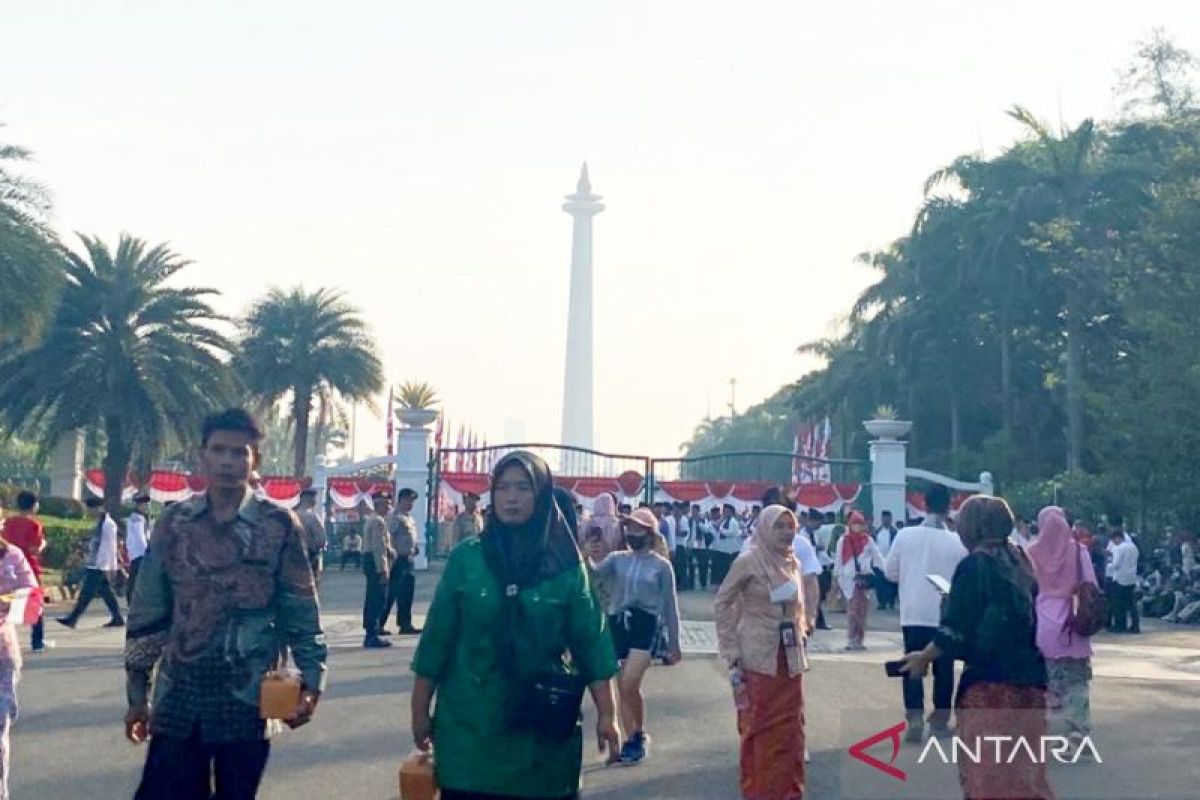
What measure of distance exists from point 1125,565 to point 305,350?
89.7ft

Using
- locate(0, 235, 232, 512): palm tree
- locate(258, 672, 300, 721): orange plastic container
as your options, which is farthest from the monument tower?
locate(258, 672, 300, 721): orange plastic container

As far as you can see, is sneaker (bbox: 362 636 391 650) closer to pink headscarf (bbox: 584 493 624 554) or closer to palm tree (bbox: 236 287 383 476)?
pink headscarf (bbox: 584 493 624 554)

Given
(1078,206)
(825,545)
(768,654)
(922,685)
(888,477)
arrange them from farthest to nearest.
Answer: (1078,206) → (888,477) → (825,545) → (922,685) → (768,654)

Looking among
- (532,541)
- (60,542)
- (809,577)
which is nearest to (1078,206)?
(60,542)

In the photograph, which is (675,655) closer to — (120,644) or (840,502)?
(120,644)

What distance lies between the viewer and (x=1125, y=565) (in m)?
23.7

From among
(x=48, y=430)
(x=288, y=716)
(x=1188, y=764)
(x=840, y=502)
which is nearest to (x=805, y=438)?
(x=840, y=502)

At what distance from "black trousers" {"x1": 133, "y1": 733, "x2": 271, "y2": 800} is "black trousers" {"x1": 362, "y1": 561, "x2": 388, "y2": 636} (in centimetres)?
1235

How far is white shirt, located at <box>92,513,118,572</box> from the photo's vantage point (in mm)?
18812

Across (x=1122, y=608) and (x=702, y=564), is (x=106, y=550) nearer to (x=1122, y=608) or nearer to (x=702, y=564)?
(x=1122, y=608)

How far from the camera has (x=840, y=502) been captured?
33906mm

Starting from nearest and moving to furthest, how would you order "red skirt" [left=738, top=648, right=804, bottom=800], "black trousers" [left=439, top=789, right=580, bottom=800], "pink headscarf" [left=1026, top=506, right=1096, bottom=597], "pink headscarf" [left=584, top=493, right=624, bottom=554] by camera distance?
"black trousers" [left=439, top=789, right=580, bottom=800]
"red skirt" [left=738, top=648, right=804, bottom=800]
"pink headscarf" [left=1026, top=506, right=1096, bottom=597]
"pink headscarf" [left=584, top=493, right=624, bottom=554]

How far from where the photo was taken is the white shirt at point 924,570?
37.8ft

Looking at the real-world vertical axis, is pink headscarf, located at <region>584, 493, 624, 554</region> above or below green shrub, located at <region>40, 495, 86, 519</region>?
below
